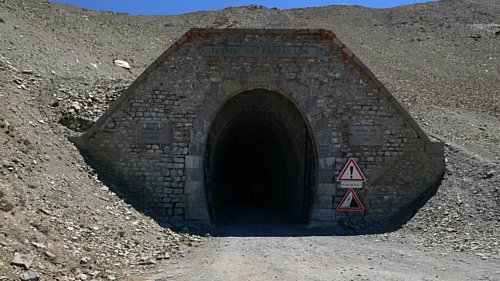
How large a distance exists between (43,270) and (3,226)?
3.68 feet

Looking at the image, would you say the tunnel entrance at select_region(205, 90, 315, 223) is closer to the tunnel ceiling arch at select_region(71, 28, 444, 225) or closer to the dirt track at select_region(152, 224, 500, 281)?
the tunnel ceiling arch at select_region(71, 28, 444, 225)

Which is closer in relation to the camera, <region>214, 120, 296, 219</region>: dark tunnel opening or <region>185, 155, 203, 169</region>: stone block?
<region>185, 155, 203, 169</region>: stone block

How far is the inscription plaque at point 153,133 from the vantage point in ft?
50.4

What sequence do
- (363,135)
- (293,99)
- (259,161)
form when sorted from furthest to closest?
1. (259,161)
2. (293,99)
3. (363,135)

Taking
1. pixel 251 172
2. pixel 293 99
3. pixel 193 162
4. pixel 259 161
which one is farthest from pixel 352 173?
pixel 251 172

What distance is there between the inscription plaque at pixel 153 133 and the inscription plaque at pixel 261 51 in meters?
2.49

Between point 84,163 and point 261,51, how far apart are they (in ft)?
19.5

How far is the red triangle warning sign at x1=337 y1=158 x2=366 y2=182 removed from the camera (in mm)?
15367

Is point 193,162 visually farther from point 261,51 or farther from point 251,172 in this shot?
point 251,172

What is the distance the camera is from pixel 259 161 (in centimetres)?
2709

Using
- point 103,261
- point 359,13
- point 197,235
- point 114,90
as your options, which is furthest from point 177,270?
point 359,13

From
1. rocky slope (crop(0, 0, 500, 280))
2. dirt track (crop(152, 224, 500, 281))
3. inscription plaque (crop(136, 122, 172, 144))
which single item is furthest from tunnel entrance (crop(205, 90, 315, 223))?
dirt track (crop(152, 224, 500, 281))

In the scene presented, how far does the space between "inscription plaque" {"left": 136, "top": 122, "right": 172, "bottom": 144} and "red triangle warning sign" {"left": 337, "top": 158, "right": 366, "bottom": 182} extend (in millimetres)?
5139

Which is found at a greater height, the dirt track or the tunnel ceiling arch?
the tunnel ceiling arch
